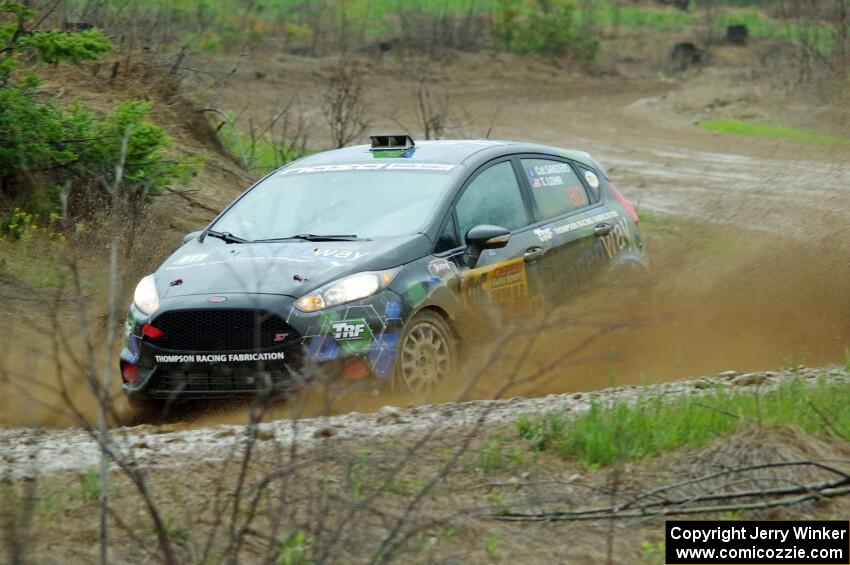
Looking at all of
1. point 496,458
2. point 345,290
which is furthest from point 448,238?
point 496,458

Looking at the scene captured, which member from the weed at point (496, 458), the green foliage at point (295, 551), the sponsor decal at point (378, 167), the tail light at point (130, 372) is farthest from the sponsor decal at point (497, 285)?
the green foliage at point (295, 551)

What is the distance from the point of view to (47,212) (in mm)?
11828

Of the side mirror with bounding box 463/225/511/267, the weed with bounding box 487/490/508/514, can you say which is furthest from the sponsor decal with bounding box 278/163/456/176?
the weed with bounding box 487/490/508/514

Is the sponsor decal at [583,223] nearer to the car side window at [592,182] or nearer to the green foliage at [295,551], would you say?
the car side window at [592,182]

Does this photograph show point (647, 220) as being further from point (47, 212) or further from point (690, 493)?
point (690, 493)

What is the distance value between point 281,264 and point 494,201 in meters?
1.82

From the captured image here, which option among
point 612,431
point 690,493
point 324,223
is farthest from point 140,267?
→ point 690,493

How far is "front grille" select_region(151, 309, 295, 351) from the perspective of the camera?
738 centimetres

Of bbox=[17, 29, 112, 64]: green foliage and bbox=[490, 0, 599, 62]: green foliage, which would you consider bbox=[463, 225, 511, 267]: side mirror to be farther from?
bbox=[490, 0, 599, 62]: green foliage

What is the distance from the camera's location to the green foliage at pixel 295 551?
14.1 ft

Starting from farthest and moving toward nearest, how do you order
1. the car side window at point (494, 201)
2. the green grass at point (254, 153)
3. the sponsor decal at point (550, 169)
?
the green grass at point (254, 153) < the sponsor decal at point (550, 169) < the car side window at point (494, 201)

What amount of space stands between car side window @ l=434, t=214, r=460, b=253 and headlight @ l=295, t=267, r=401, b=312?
1.96ft

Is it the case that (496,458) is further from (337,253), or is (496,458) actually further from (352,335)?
(337,253)

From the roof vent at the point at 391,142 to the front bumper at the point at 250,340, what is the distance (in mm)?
1871
